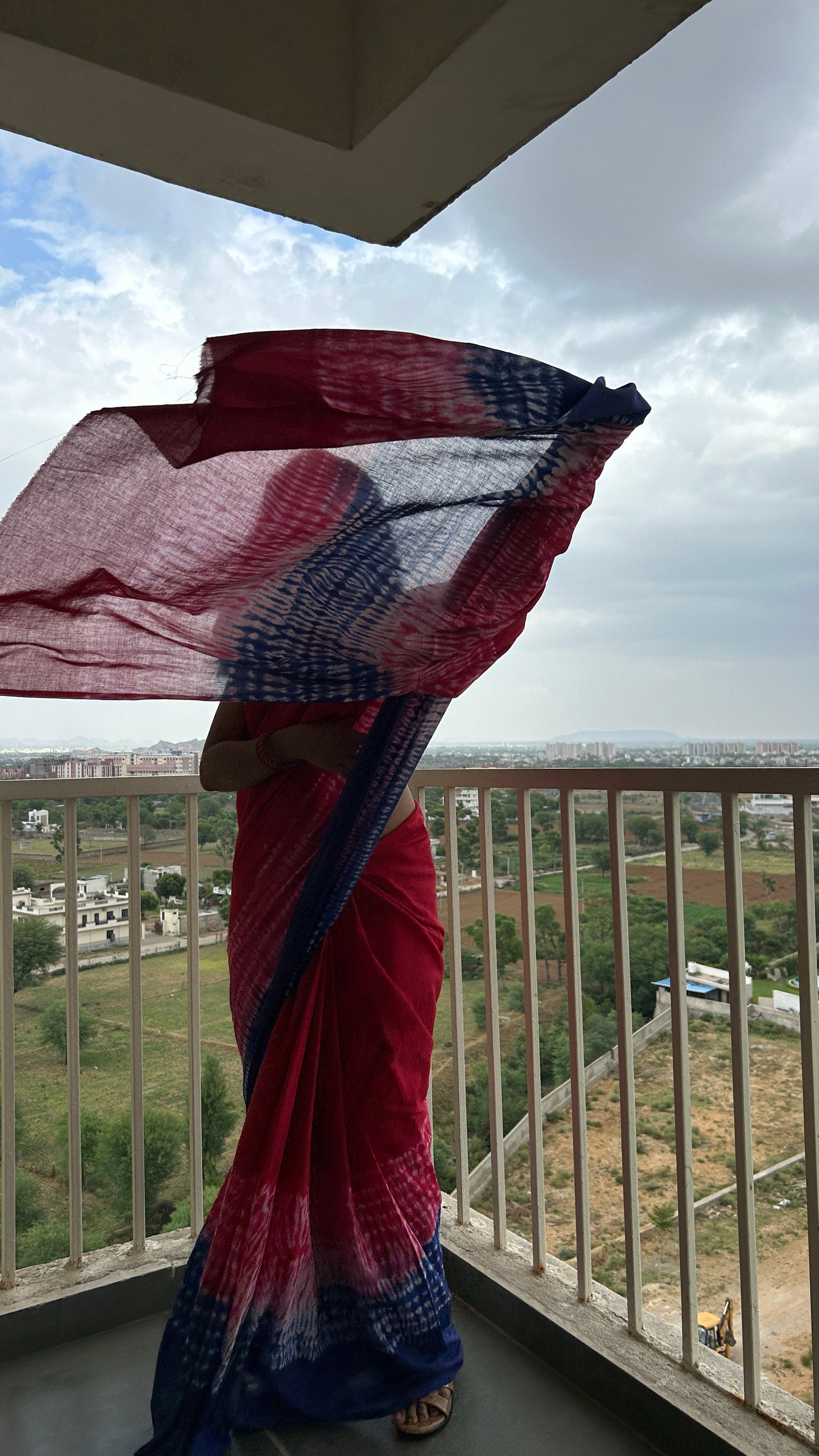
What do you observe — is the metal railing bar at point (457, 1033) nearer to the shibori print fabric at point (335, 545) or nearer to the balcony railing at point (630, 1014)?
the balcony railing at point (630, 1014)

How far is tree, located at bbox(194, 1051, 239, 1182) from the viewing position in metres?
1.96

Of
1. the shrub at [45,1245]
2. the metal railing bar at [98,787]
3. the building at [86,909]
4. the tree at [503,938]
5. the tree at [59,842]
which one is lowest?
the shrub at [45,1245]

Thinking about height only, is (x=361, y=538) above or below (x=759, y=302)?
below

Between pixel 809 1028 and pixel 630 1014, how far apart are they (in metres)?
0.42

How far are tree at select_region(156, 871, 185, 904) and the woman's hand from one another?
71 cm

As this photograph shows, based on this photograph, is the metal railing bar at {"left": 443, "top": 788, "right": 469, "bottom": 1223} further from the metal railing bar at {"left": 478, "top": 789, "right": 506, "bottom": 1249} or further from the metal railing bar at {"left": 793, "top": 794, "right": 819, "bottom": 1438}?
the metal railing bar at {"left": 793, "top": 794, "right": 819, "bottom": 1438}

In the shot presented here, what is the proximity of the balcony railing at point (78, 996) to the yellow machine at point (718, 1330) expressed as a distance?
1128 mm

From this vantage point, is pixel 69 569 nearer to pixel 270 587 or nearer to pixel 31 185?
pixel 270 587

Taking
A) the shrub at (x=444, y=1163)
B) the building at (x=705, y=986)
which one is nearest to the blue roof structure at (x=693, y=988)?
the building at (x=705, y=986)

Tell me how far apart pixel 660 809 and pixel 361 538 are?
73 centimetres

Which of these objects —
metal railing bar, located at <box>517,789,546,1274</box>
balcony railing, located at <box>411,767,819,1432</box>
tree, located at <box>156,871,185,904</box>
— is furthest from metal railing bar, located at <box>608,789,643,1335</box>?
tree, located at <box>156,871,185,904</box>

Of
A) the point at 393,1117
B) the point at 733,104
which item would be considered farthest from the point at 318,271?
the point at 733,104

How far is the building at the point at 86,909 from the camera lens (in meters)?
1.83

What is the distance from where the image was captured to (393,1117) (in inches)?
56.5
